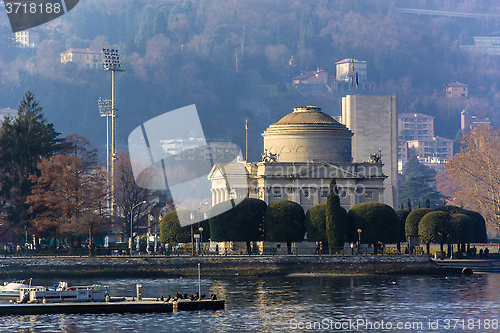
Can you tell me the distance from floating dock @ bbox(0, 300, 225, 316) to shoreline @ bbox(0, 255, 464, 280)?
23.7 meters

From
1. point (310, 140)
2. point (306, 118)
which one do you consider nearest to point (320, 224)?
point (310, 140)

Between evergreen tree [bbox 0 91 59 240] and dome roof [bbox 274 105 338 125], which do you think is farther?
dome roof [bbox 274 105 338 125]

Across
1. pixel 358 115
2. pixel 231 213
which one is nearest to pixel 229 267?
pixel 231 213

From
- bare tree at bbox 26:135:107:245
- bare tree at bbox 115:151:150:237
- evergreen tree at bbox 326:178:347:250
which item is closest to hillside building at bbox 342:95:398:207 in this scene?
bare tree at bbox 115:151:150:237

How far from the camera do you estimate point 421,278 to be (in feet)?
247

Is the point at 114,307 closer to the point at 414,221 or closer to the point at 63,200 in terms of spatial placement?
the point at 63,200

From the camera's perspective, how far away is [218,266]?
79.5 metres

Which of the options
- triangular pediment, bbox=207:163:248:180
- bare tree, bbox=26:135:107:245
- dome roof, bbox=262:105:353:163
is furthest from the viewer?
triangular pediment, bbox=207:163:248:180

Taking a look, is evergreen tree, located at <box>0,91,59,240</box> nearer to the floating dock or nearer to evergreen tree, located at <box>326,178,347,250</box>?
evergreen tree, located at <box>326,178,347,250</box>

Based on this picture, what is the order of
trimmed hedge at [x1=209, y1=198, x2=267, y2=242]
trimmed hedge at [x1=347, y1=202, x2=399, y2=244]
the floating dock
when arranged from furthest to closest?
trimmed hedge at [x1=209, y1=198, x2=267, y2=242], trimmed hedge at [x1=347, y1=202, x2=399, y2=244], the floating dock

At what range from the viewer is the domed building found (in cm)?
10269

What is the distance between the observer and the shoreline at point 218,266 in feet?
259

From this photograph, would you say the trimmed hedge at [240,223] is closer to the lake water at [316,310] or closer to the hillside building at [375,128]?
the lake water at [316,310]

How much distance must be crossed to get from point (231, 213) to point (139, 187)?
73.2ft
